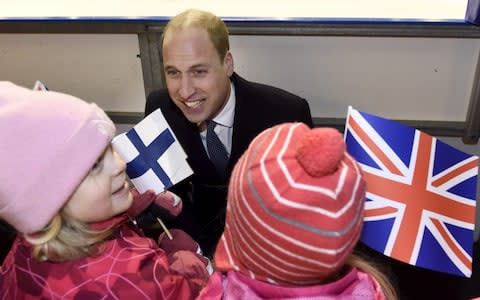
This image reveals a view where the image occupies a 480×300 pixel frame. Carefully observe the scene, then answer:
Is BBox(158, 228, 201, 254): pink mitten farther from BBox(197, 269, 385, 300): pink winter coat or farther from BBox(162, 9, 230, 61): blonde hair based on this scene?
BBox(162, 9, 230, 61): blonde hair

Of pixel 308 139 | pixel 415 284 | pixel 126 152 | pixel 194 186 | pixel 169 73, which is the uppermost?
pixel 308 139

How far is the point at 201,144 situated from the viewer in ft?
5.53

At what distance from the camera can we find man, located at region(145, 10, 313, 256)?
4.90 feet

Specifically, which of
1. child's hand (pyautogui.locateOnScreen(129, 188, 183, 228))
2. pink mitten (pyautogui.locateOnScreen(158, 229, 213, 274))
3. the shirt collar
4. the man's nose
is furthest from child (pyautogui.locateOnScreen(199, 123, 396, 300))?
the shirt collar

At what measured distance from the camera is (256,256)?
77 centimetres

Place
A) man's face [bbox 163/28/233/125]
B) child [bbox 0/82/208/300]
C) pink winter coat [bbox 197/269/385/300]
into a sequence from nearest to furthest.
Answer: pink winter coat [bbox 197/269/385/300]
child [bbox 0/82/208/300]
man's face [bbox 163/28/233/125]

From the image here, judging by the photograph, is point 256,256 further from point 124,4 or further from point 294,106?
point 124,4

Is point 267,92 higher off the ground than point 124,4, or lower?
lower

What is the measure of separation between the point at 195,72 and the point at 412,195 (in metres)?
0.76

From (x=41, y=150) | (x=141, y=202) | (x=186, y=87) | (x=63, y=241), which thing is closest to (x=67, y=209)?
(x=63, y=241)

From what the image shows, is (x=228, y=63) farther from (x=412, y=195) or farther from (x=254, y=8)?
(x=412, y=195)

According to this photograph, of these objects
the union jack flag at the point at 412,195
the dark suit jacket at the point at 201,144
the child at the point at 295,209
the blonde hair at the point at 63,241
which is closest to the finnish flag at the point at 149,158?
the dark suit jacket at the point at 201,144

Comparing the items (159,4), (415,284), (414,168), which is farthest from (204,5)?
(415,284)

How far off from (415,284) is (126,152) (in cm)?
137
